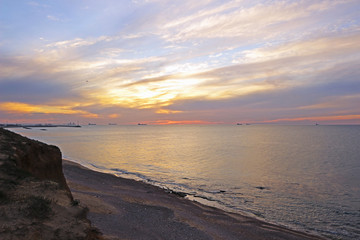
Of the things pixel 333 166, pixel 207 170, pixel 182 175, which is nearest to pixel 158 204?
pixel 182 175

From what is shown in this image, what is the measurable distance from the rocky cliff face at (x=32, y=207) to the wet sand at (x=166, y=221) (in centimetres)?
344

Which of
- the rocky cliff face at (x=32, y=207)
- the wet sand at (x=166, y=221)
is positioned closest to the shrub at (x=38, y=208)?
the rocky cliff face at (x=32, y=207)

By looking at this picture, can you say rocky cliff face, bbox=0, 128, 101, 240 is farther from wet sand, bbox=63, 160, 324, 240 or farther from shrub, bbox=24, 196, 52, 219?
wet sand, bbox=63, 160, 324, 240

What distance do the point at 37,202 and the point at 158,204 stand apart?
12.2 meters

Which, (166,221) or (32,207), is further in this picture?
Result: (166,221)

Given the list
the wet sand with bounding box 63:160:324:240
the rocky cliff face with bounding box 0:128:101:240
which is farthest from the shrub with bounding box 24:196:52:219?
the wet sand with bounding box 63:160:324:240

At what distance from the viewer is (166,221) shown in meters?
14.6

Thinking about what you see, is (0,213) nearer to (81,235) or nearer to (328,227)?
(81,235)

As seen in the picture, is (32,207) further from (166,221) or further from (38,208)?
(166,221)

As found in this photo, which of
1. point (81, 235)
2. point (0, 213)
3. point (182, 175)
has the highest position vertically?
point (0, 213)

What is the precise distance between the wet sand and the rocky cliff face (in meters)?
3.44

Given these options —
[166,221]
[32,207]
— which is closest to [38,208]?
[32,207]

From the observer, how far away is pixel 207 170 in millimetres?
39969

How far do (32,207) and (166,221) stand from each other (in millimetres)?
8913
